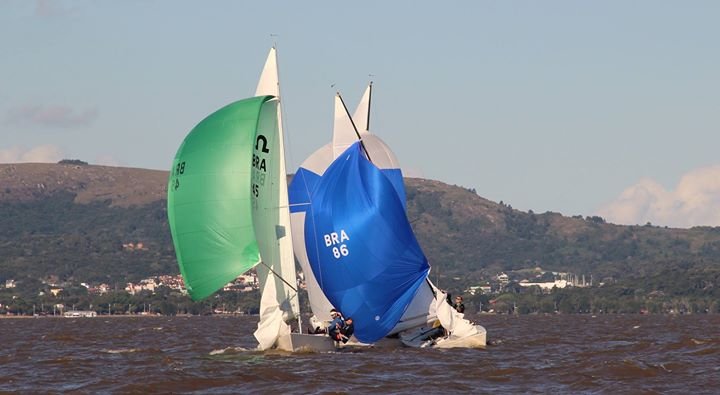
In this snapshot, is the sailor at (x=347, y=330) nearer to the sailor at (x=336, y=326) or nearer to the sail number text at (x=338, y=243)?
the sailor at (x=336, y=326)

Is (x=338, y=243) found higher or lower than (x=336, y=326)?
higher

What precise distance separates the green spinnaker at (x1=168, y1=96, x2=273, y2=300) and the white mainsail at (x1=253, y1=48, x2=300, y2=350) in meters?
0.88

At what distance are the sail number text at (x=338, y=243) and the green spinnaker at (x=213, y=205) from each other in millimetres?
4718

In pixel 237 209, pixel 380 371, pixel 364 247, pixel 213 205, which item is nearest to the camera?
pixel 380 371

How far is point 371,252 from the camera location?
50.1 m

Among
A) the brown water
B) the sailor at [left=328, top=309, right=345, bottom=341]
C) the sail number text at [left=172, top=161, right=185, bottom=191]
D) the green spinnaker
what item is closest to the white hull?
the brown water

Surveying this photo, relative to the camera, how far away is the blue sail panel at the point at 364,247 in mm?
50125

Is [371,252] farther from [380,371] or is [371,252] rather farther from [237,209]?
[380,371]

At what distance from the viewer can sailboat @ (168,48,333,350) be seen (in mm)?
46000

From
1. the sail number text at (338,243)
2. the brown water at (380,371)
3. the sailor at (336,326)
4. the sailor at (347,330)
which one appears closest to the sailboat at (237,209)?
the sailor at (336,326)

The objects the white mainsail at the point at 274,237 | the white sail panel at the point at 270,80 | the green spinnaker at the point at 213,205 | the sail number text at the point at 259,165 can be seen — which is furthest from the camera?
the white sail panel at the point at 270,80

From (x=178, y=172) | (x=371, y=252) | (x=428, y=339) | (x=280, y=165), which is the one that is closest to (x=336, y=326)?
(x=371, y=252)

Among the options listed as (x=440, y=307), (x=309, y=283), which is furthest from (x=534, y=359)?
(x=309, y=283)

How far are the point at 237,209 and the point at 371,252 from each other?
595 centimetres
